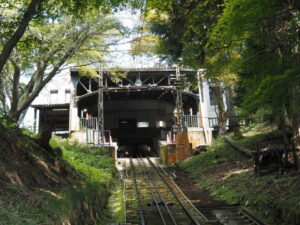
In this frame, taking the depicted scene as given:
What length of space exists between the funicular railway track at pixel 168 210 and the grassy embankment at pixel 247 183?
487 mm

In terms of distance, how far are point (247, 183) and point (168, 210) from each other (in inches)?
130

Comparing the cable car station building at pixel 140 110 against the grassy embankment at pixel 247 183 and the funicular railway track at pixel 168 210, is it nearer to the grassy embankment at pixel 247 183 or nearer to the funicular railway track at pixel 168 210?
the grassy embankment at pixel 247 183

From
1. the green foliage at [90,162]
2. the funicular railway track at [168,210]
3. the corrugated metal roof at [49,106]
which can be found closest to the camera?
the funicular railway track at [168,210]

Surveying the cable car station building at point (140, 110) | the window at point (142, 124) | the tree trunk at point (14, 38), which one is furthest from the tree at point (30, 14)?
the window at point (142, 124)

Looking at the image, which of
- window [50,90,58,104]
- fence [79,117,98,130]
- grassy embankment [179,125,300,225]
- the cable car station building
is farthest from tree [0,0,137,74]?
window [50,90,58,104]

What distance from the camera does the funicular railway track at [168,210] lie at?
7972 millimetres

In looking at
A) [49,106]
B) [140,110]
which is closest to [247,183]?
[49,106]

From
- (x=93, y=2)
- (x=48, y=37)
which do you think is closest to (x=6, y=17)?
(x=48, y=37)

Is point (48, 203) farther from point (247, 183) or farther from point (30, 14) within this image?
point (247, 183)

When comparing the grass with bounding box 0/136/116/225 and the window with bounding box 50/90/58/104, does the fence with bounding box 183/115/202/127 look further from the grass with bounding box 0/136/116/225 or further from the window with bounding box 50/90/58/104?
the window with bounding box 50/90/58/104

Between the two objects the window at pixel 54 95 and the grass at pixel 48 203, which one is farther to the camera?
the window at pixel 54 95

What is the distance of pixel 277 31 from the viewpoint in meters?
7.21

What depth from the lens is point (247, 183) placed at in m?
10.4

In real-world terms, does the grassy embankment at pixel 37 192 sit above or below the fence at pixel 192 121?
below
